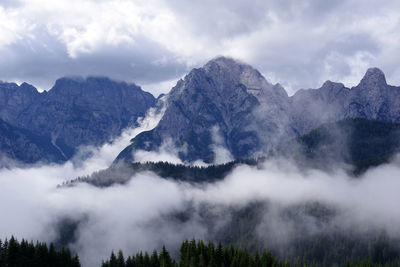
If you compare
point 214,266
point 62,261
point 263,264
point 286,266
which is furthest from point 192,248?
point 62,261

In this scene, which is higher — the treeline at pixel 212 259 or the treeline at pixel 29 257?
the treeline at pixel 29 257

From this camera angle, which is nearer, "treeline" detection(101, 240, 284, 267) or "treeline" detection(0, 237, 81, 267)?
"treeline" detection(101, 240, 284, 267)

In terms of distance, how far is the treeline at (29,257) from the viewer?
135250 millimetres

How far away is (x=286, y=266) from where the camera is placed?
150m

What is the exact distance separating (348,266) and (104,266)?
102227 millimetres

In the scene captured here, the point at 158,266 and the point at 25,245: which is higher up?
the point at 25,245

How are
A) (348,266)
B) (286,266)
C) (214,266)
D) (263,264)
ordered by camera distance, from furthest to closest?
(348,266), (286,266), (263,264), (214,266)

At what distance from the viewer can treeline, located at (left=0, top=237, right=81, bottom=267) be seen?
13525cm

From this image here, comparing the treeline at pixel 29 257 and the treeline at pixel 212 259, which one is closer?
the treeline at pixel 212 259

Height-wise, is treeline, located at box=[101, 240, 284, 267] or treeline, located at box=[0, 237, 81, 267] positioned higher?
treeline, located at box=[0, 237, 81, 267]

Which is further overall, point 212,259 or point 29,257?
point 29,257

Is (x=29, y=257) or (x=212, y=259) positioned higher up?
(x=29, y=257)

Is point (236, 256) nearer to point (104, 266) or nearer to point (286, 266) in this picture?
point (286, 266)

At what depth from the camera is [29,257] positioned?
142500mm
